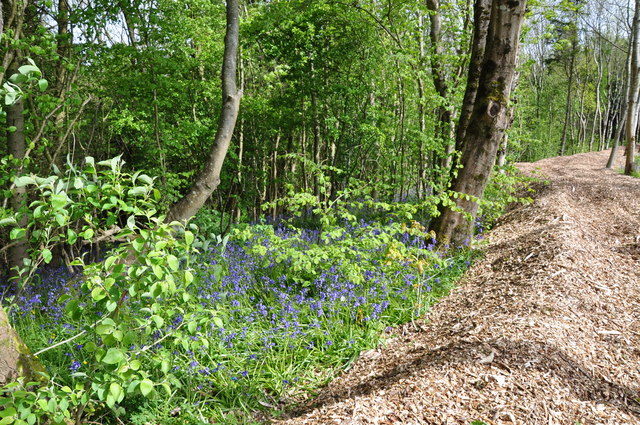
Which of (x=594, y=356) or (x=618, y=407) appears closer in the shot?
(x=618, y=407)

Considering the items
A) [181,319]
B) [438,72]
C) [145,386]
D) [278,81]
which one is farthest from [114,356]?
[278,81]

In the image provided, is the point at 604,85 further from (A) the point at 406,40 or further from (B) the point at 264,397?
(B) the point at 264,397

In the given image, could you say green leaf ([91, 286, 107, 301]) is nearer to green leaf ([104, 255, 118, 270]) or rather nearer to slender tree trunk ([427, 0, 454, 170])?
green leaf ([104, 255, 118, 270])

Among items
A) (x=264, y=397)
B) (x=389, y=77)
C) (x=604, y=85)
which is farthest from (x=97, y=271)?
(x=604, y=85)

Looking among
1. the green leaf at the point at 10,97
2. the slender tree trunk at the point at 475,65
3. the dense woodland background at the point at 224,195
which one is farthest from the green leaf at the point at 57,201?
the slender tree trunk at the point at 475,65

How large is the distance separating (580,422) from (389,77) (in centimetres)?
679

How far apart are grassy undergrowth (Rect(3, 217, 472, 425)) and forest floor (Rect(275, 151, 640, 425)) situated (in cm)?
25

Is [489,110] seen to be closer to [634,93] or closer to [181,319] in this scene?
[181,319]

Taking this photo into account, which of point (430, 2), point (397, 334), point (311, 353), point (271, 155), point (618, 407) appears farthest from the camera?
point (271, 155)

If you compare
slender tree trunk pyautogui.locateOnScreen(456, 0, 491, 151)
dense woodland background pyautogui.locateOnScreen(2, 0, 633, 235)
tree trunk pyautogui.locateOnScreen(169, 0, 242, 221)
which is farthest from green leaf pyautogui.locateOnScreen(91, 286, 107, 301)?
slender tree trunk pyautogui.locateOnScreen(456, 0, 491, 151)

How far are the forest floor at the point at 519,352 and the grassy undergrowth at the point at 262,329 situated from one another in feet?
0.84

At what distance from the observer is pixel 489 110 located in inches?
191

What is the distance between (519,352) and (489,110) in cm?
306

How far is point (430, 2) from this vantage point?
24.0 feet
